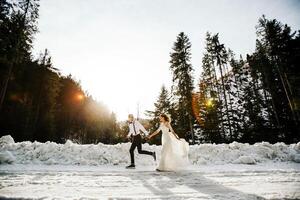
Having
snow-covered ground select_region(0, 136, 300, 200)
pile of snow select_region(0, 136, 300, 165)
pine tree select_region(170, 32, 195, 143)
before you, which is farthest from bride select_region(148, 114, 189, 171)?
pine tree select_region(170, 32, 195, 143)

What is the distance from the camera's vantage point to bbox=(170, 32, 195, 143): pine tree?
2953 centimetres

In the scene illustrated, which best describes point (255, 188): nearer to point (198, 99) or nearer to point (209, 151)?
point (209, 151)

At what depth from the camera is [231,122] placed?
3100 cm

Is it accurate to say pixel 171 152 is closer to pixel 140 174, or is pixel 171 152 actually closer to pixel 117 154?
pixel 140 174

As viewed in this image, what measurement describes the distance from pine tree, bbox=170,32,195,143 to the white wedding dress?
20.1 metres

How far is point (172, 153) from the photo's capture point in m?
8.38

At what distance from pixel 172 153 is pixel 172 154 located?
4 cm

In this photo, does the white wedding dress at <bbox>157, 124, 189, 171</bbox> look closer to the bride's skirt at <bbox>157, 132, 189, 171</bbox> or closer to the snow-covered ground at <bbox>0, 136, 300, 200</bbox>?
the bride's skirt at <bbox>157, 132, 189, 171</bbox>

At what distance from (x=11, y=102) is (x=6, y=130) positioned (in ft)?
14.0

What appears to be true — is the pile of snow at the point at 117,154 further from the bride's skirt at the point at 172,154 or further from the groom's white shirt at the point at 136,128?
the bride's skirt at the point at 172,154

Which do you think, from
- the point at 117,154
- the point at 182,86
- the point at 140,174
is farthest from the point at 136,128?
the point at 182,86

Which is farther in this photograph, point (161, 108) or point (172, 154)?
point (161, 108)

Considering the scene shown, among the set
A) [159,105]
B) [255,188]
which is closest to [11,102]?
[159,105]

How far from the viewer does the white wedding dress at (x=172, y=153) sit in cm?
819
